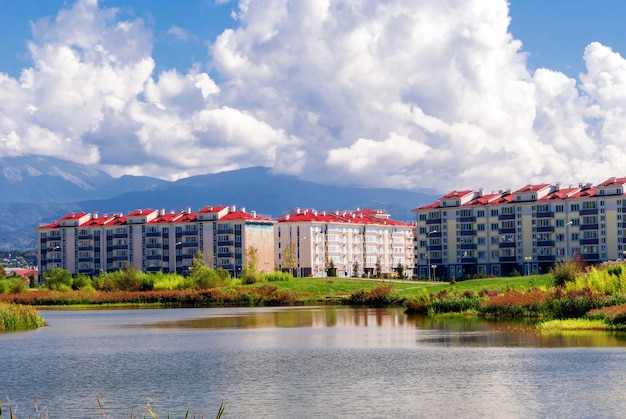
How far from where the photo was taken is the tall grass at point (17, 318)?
69.8m

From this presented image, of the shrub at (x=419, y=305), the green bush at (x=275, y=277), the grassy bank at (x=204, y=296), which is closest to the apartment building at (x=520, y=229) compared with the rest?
the green bush at (x=275, y=277)

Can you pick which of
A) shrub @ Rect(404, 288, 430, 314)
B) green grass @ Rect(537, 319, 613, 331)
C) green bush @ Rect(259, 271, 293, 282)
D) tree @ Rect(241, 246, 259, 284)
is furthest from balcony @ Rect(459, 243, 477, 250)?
green grass @ Rect(537, 319, 613, 331)

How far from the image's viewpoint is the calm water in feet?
100

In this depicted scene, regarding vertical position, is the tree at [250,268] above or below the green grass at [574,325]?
above

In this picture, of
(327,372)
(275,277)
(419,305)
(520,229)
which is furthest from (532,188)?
(327,372)

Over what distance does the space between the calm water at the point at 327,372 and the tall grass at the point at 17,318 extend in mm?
6847

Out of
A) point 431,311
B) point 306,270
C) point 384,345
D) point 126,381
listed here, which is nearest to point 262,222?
point 306,270

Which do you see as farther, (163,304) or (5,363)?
(163,304)

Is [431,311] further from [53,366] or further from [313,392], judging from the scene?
[313,392]

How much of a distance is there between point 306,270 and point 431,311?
120 metres

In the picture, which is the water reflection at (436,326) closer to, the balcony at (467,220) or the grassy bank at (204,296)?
the grassy bank at (204,296)

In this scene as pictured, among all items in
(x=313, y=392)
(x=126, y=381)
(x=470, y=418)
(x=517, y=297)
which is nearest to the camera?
(x=470, y=418)

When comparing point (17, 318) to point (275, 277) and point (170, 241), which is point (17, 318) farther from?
point (170, 241)

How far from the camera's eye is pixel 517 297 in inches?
2689
